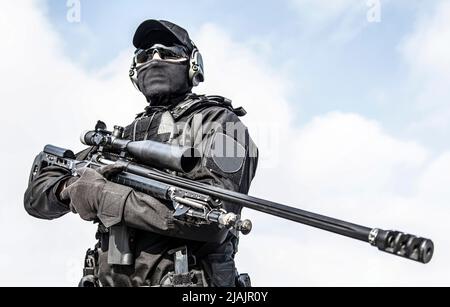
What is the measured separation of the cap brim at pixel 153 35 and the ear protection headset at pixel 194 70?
9.4 inches

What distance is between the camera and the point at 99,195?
5969mm

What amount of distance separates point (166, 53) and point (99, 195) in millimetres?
2148

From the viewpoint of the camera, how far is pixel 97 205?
599 cm

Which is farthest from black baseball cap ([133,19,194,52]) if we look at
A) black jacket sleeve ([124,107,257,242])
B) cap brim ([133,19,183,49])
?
black jacket sleeve ([124,107,257,242])

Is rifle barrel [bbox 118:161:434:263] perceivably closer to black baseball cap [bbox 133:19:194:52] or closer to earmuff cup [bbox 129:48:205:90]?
earmuff cup [bbox 129:48:205:90]

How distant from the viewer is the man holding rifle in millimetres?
5930

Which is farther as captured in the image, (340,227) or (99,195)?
(99,195)

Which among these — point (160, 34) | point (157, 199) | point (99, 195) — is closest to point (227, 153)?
point (157, 199)

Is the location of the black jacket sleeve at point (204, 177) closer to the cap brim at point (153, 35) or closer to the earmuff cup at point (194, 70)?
the earmuff cup at point (194, 70)

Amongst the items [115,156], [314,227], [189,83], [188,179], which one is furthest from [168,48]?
[314,227]

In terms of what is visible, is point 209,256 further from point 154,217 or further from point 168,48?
point 168,48

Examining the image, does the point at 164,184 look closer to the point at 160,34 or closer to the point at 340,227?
the point at 340,227
